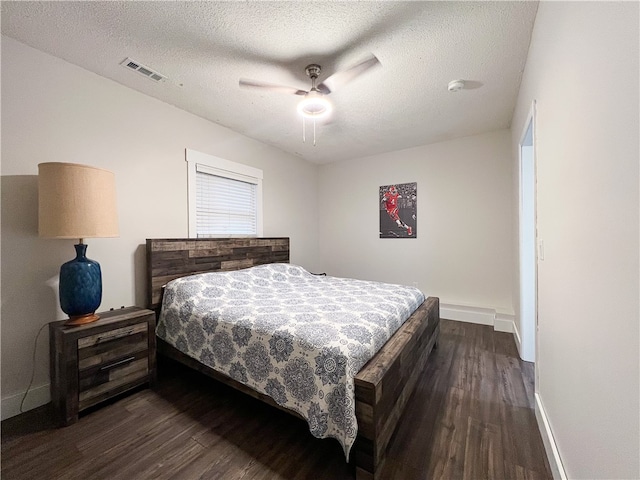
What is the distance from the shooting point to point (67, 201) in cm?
175

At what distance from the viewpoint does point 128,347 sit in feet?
6.75

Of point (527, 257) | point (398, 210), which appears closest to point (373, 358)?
point (527, 257)

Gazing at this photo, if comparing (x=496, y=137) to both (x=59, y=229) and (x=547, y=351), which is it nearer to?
(x=547, y=351)

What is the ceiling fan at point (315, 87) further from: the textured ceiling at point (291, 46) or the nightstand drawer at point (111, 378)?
the nightstand drawer at point (111, 378)

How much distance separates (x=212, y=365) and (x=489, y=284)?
3634mm

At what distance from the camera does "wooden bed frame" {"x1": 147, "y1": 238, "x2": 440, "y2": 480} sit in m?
1.31

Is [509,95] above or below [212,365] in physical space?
above

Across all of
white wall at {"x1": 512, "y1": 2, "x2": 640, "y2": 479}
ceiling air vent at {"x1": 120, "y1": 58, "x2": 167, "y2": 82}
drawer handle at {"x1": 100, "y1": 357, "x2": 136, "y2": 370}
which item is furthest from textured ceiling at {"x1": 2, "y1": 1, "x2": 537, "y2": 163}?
drawer handle at {"x1": 100, "y1": 357, "x2": 136, "y2": 370}

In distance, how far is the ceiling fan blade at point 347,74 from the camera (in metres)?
1.73

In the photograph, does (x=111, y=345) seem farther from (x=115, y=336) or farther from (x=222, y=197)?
(x=222, y=197)

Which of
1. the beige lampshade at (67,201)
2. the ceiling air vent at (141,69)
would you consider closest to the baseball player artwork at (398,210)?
the ceiling air vent at (141,69)

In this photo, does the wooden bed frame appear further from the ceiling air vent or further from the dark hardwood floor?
the ceiling air vent

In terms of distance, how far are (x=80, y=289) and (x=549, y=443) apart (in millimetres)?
3050

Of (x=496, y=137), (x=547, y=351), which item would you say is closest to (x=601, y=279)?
(x=547, y=351)
